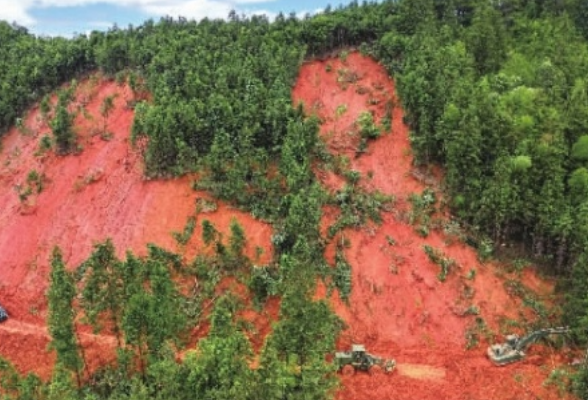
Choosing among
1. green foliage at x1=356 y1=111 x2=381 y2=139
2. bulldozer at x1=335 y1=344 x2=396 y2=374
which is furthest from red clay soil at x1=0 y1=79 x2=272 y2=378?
green foliage at x1=356 y1=111 x2=381 y2=139

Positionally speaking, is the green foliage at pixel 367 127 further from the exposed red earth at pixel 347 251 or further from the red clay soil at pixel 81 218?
the red clay soil at pixel 81 218

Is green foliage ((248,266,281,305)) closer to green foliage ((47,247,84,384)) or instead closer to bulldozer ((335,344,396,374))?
bulldozer ((335,344,396,374))

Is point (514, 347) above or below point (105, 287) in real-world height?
below

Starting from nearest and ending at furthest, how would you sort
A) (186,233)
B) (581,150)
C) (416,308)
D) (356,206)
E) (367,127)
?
1. (416,308)
2. (581,150)
3. (186,233)
4. (356,206)
5. (367,127)

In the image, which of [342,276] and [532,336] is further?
[342,276]

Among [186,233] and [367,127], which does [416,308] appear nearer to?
[186,233]

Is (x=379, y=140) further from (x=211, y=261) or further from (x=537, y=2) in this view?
(x=537, y=2)

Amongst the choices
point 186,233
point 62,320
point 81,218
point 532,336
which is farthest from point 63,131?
point 532,336

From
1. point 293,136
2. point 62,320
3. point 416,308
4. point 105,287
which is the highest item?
point 293,136
